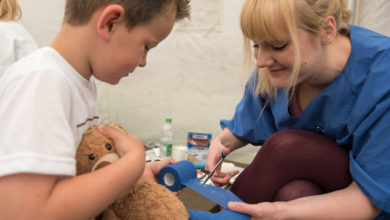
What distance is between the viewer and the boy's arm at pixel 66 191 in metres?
0.47

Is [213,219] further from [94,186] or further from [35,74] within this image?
[35,74]

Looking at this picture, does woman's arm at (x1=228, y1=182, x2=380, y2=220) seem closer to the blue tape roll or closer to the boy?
the blue tape roll

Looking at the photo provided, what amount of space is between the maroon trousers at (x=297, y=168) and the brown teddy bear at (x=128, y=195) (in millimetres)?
342

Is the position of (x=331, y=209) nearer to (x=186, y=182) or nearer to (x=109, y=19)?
(x=186, y=182)

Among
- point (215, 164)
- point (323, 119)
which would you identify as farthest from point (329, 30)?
point (215, 164)

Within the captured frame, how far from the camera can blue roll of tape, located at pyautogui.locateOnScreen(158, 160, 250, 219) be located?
A: 29.4 inches

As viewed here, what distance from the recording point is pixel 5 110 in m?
0.49

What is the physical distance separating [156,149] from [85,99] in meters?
1.43

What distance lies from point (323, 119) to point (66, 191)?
2.46 ft

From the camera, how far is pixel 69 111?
55 centimetres

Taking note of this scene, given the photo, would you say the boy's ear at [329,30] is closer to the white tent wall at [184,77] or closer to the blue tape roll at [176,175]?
the blue tape roll at [176,175]

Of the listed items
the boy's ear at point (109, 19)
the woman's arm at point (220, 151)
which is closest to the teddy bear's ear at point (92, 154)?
the boy's ear at point (109, 19)

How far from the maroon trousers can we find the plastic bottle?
105 centimetres

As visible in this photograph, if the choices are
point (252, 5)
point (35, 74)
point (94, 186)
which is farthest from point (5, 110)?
point (252, 5)
